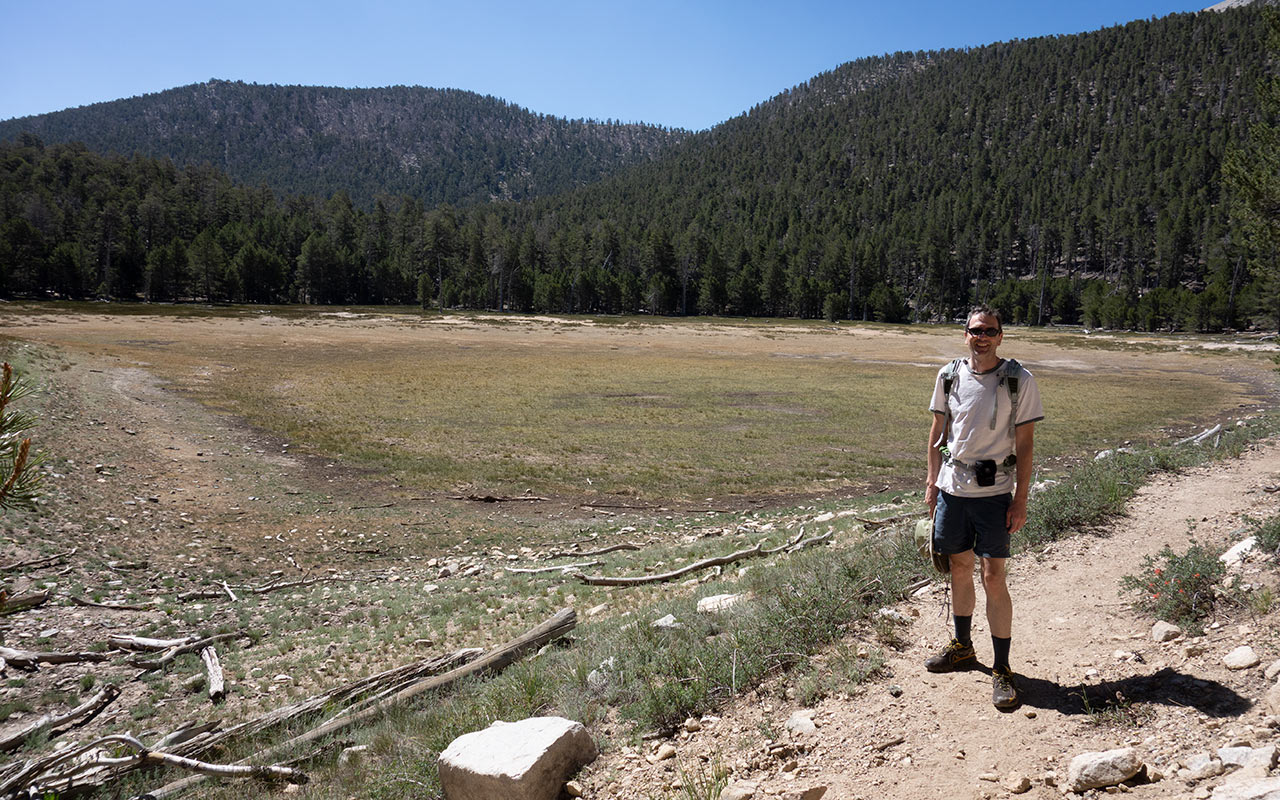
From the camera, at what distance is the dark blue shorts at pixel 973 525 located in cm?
473

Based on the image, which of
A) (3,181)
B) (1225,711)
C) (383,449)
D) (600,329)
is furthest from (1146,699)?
(3,181)

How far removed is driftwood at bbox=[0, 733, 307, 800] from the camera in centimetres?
508

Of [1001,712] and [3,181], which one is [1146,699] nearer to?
[1001,712]

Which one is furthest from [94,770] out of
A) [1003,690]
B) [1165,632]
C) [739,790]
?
[1165,632]

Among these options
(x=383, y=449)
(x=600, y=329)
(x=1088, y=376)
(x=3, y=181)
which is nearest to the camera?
(x=383, y=449)

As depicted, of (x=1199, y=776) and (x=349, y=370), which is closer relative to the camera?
(x=1199, y=776)

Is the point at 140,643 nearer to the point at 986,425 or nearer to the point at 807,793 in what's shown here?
the point at 807,793

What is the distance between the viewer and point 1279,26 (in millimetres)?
11547

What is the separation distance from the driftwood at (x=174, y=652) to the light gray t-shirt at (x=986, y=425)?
8.96 meters

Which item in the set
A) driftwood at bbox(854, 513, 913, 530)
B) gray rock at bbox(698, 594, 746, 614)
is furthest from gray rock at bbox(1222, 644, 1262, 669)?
driftwood at bbox(854, 513, 913, 530)

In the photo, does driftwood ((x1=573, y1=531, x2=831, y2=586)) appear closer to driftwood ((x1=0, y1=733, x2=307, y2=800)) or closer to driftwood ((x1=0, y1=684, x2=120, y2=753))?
driftwood ((x1=0, y1=733, x2=307, y2=800))

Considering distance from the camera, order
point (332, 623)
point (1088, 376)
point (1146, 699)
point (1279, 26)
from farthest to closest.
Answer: point (1088, 376)
point (1279, 26)
point (332, 623)
point (1146, 699)

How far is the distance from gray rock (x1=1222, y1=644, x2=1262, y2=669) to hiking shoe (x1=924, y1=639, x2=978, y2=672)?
153 centimetres

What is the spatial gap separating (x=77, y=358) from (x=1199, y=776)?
47.6 meters
